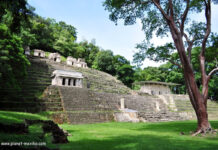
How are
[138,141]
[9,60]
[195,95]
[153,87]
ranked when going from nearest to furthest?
[138,141] → [195,95] → [9,60] → [153,87]

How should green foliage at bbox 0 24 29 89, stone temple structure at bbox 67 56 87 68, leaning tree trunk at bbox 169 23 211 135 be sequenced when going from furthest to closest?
stone temple structure at bbox 67 56 87 68
green foliage at bbox 0 24 29 89
leaning tree trunk at bbox 169 23 211 135

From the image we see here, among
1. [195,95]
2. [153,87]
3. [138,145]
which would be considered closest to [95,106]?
[195,95]

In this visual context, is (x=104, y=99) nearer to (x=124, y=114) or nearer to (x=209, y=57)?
(x=124, y=114)

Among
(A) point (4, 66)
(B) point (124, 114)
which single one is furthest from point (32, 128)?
(B) point (124, 114)

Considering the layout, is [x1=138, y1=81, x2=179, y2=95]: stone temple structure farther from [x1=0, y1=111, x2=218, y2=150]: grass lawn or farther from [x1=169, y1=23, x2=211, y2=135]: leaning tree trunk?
[x1=0, y1=111, x2=218, y2=150]: grass lawn

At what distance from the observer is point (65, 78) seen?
22594 millimetres

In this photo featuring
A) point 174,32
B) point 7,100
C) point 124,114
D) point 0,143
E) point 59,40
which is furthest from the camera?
point 59,40

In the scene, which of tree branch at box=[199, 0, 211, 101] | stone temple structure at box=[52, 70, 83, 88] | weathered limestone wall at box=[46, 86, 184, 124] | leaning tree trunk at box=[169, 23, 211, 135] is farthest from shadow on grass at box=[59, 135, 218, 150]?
stone temple structure at box=[52, 70, 83, 88]

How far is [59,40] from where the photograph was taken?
43781 millimetres

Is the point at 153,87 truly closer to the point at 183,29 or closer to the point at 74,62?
the point at 74,62

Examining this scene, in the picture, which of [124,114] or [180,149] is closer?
[180,149]

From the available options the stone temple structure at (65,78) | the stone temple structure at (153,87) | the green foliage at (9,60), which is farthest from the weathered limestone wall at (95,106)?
the stone temple structure at (153,87)

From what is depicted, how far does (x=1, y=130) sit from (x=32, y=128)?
977mm

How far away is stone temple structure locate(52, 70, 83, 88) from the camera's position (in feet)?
71.0
